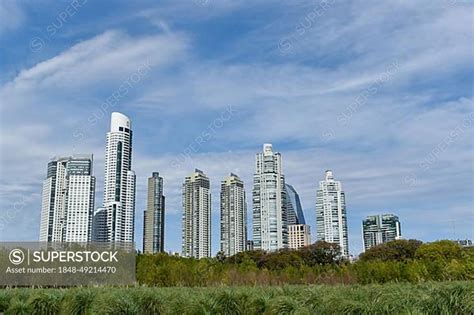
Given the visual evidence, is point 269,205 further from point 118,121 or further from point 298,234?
point 118,121

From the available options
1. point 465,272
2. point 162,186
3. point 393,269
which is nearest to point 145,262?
point 393,269

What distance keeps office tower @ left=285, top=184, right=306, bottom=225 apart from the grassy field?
46.1m

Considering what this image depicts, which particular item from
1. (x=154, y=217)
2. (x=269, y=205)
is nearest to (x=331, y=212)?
(x=269, y=205)

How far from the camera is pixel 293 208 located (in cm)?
5828

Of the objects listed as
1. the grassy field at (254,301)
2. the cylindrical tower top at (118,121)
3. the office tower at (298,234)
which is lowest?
the grassy field at (254,301)

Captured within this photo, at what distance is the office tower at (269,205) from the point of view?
51.5 m

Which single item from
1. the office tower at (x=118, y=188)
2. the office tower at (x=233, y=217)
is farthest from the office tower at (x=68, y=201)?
the office tower at (x=233, y=217)

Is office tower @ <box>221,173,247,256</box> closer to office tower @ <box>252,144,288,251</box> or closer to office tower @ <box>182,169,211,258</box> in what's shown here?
office tower @ <box>252,144,288,251</box>

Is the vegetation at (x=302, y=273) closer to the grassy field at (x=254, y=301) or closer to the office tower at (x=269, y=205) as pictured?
the grassy field at (x=254, y=301)

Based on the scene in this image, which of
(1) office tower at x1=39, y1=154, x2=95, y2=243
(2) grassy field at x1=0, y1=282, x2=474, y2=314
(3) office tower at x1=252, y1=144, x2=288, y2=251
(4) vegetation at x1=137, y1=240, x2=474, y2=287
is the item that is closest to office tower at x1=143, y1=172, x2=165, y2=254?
(1) office tower at x1=39, y1=154, x2=95, y2=243

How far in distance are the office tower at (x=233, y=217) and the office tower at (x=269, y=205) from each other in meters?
1.33

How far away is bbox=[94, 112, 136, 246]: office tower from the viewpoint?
38.4 meters

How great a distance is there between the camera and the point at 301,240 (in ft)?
190

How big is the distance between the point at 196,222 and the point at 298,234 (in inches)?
557
